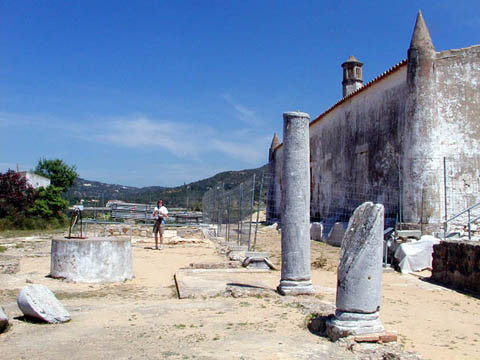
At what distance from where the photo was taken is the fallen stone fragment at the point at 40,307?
5840 mm

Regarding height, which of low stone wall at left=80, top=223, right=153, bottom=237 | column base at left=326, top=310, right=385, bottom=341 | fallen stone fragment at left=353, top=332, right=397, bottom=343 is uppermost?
low stone wall at left=80, top=223, right=153, bottom=237

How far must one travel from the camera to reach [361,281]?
18.0 ft

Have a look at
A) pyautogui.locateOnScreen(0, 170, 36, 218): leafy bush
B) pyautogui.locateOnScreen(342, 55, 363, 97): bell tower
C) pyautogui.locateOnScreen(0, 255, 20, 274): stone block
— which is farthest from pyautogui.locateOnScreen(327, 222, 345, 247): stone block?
pyautogui.locateOnScreen(0, 170, 36, 218): leafy bush

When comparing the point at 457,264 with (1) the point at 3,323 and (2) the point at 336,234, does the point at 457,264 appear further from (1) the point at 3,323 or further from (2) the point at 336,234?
(1) the point at 3,323

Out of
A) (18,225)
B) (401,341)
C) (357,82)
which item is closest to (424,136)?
(401,341)

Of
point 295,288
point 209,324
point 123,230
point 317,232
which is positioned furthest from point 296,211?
point 123,230

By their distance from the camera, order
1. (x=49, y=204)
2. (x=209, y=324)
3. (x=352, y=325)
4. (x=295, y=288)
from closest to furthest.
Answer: (x=352, y=325) → (x=209, y=324) → (x=295, y=288) → (x=49, y=204)

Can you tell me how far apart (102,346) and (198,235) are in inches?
716

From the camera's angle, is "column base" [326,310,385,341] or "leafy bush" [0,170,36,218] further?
"leafy bush" [0,170,36,218]

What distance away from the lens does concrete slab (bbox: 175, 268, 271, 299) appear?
Result: 308 inches

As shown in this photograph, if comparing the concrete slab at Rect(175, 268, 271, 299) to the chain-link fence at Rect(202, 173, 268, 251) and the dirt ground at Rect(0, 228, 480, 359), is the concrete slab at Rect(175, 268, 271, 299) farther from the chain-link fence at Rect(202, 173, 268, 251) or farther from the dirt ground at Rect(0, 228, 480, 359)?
the chain-link fence at Rect(202, 173, 268, 251)

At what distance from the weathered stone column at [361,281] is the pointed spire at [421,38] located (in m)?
11.0

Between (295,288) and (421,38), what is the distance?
1056 centimetres

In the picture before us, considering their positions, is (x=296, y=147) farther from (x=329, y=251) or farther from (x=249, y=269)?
(x=329, y=251)
